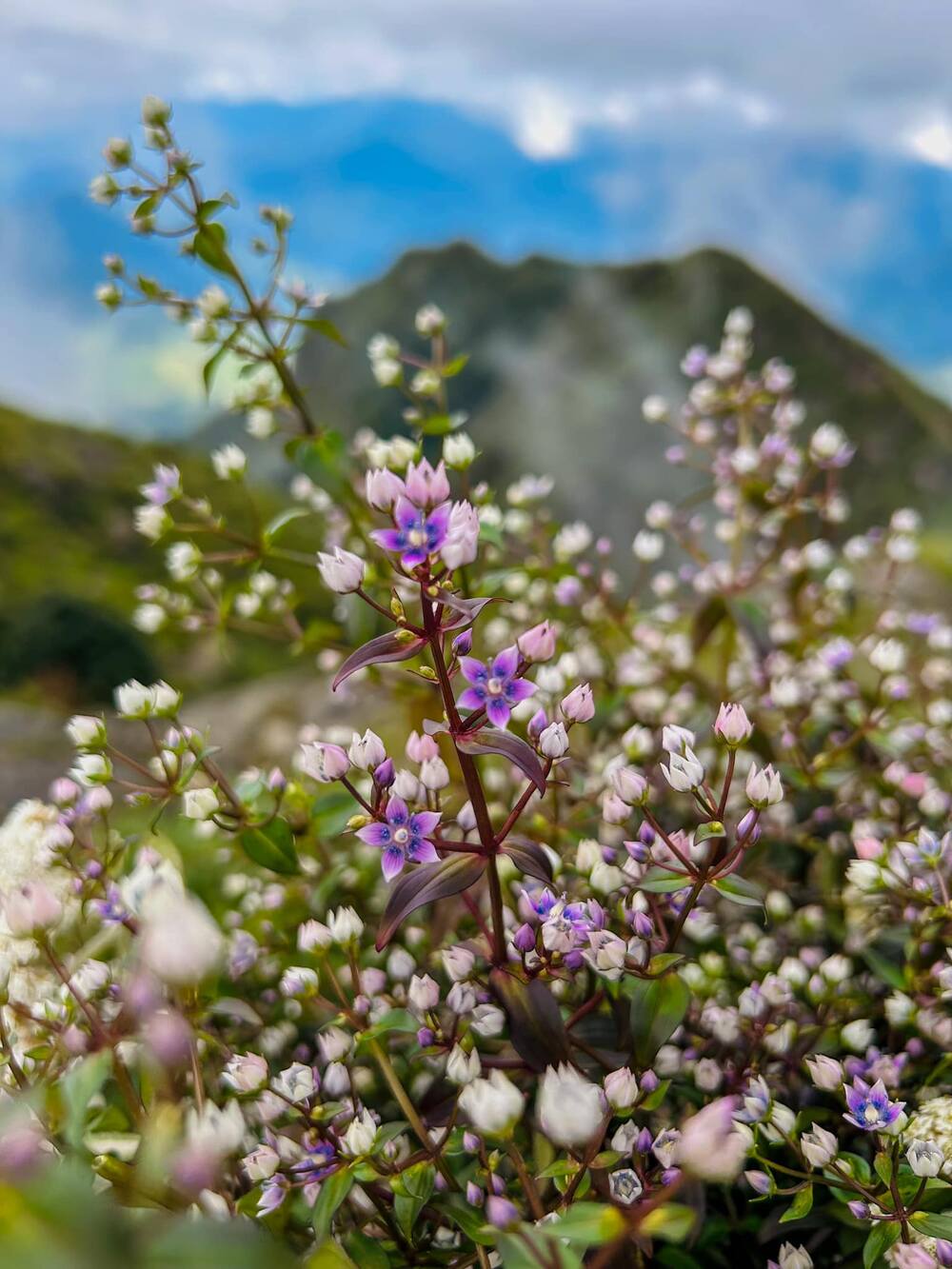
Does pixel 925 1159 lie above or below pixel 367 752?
below

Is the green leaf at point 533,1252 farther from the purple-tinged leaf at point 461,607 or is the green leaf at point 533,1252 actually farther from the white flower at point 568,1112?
the purple-tinged leaf at point 461,607

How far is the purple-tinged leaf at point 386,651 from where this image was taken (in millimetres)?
543

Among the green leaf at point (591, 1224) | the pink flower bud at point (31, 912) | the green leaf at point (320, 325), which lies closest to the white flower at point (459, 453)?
the green leaf at point (320, 325)

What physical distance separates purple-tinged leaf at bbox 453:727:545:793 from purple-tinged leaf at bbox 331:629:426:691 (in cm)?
6

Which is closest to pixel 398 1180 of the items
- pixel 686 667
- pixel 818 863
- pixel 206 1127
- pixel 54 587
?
pixel 206 1127

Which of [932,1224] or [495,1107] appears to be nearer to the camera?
[495,1107]

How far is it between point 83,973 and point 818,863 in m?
0.87

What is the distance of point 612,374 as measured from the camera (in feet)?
13.1

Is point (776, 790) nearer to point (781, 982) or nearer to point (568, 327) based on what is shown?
point (781, 982)

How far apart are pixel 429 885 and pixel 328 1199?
0.68 ft

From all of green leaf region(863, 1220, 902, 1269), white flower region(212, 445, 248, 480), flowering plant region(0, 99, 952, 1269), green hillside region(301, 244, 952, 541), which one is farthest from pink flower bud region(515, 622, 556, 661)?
green hillside region(301, 244, 952, 541)

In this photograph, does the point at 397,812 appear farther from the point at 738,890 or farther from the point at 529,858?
the point at 738,890

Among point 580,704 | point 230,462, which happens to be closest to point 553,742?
point 580,704

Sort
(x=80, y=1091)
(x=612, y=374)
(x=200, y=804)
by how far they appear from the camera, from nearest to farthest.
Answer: (x=80, y=1091) → (x=200, y=804) → (x=612, y=374)
